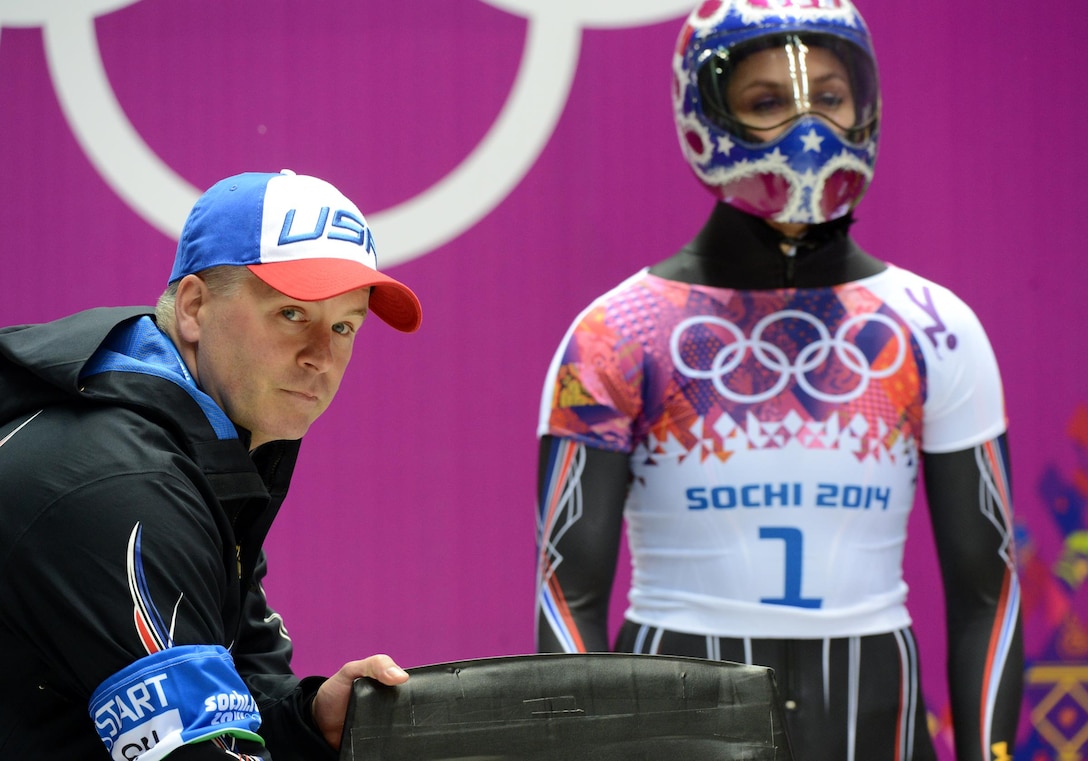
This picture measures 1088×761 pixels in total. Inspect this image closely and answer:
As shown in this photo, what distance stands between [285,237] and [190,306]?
0.11 meters

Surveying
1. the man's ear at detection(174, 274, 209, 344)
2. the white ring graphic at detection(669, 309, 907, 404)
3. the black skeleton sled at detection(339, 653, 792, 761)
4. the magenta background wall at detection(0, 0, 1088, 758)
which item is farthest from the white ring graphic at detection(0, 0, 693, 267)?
the black skeleton sled at detection(339, 653, 792, 761)

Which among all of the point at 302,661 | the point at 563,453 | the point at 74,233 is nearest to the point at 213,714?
the point at 563,453

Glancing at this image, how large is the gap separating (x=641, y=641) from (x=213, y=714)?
0.93m

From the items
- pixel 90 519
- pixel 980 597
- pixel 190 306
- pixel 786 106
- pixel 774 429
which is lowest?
pixel 980 597

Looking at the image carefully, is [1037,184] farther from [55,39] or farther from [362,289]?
[55,39]

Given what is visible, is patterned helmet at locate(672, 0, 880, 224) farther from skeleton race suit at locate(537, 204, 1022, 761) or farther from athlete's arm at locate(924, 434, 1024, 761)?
athlete's arm at locate(924, 434, 1024, 761)

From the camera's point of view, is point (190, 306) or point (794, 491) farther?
point (794, 491)

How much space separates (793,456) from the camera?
71.0 inches

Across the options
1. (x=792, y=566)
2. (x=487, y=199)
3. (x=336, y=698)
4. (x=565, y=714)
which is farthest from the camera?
(x=487, y=199)

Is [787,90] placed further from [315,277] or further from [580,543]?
[315,277]

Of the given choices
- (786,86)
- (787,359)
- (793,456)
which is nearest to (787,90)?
(786,86)

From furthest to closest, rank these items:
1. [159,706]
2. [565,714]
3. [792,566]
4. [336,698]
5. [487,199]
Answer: [487,199] < [792,566] < [336,698] < [565,714] < [159,706]

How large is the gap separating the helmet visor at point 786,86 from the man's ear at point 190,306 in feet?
2.89

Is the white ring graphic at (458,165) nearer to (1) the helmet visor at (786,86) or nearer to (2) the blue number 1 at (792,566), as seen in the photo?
(1) the helmet visor at (786,86)
